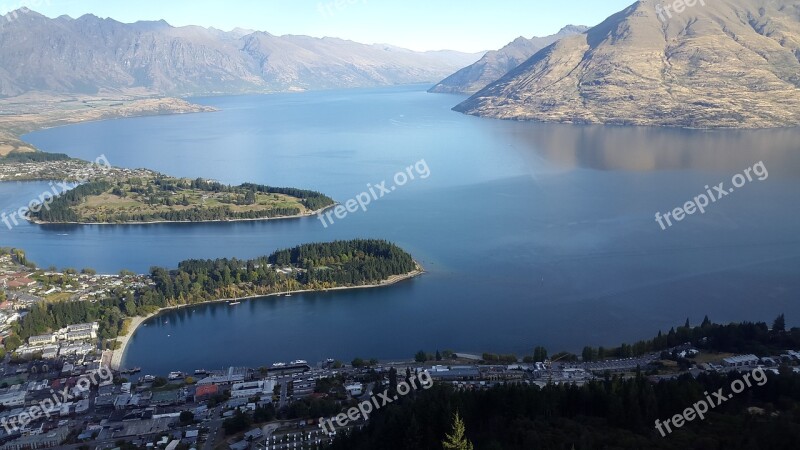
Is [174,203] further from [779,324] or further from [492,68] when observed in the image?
[492,68]

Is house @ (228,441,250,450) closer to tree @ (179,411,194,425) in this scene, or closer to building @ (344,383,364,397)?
tree @ (179,411,194,425)

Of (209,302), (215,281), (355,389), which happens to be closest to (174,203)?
(215,281)

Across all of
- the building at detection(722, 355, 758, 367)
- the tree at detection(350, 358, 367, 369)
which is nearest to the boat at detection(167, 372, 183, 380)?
the tree at detection(350, 358, 367, 369)

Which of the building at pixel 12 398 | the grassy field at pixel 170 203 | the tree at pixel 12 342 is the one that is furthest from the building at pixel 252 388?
the grassy field at pixel 170 203

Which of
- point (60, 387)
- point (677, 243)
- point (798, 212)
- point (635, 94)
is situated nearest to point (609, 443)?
point (60, 387)

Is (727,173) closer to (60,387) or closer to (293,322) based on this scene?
(293,322)
